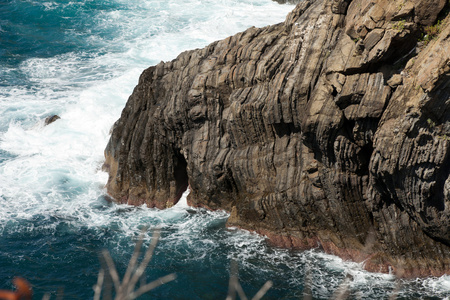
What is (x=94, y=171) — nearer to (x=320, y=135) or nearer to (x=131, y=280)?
(x=320, y=135)

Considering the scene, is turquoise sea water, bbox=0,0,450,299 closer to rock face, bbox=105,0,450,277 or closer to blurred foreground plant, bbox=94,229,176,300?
rock face, bbox=105,0,450,277

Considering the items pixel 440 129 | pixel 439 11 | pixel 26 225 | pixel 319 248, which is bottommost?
pixel 26 225

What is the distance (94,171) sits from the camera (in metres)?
33.6

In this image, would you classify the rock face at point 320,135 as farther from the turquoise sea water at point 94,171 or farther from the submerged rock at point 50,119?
the submerged rock at point 50,119

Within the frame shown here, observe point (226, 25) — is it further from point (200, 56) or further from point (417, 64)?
point (417, 64)

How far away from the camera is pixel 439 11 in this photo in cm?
1914

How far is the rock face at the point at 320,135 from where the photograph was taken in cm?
1936

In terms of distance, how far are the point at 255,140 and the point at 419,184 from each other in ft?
28.3

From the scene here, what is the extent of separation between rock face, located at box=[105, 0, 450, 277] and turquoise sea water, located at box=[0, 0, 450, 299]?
55.5 inches

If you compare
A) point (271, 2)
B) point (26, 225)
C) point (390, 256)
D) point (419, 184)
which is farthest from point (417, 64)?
point (271, 2)

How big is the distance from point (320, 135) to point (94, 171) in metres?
18.1

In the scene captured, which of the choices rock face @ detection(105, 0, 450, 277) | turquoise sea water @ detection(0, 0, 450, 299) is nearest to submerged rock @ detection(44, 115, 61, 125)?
turquoise sea water @ detection(0, 0, 450, 299)

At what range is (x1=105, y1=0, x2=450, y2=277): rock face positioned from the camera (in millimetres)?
19359

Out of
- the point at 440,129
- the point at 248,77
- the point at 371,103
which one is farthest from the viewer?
the point at 248,77
